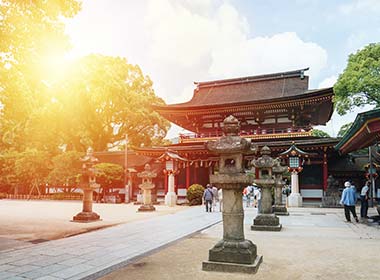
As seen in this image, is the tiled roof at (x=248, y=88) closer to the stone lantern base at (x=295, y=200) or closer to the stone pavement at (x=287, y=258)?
the stone lantern base at (x=295, y=200)

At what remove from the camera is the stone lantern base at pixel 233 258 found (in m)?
6.30

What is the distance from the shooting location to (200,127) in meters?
30.2

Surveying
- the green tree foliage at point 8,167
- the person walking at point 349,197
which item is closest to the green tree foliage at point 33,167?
the green tree foliage at point 8,167

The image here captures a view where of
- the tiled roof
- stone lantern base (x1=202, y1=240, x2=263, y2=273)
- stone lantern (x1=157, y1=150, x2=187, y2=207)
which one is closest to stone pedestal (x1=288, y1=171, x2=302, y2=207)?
the tiled roof

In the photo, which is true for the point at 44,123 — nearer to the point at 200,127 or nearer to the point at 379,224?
the point at 200,127

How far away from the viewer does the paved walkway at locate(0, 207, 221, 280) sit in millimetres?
6188

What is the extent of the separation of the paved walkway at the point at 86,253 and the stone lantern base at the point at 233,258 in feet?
6.44

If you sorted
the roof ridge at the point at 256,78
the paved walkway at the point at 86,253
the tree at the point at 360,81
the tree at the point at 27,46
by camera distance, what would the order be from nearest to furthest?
1. the paved walkway at the point at 86,253
2. the tree at the point at 27,46
3. the tree at the point at 360,81
4. the roof ridge at the point at 256,78

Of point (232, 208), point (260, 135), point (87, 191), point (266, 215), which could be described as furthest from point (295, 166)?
point (232, 208)

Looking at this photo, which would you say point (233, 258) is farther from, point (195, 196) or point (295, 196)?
point (195, 196)

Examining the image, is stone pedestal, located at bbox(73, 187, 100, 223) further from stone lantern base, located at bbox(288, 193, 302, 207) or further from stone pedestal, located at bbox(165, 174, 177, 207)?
stone lantern base, located at bbox(288, 193, 302, 207)

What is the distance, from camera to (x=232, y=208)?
272 inches

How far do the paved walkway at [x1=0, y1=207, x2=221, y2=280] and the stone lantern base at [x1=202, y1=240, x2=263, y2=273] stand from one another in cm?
196

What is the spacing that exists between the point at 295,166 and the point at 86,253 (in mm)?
18353
